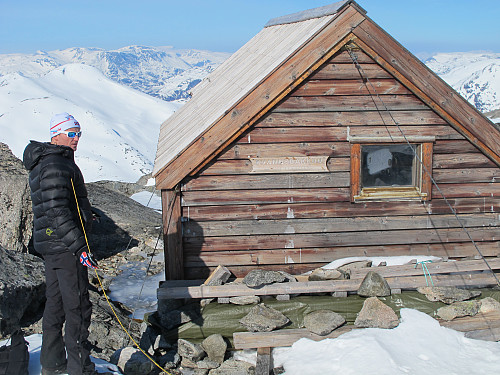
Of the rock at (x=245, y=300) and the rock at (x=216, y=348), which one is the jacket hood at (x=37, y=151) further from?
the rock at (x=245, y=300)

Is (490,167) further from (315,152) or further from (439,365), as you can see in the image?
(439,365)

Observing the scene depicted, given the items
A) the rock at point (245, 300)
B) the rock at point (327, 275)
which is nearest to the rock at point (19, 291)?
the rock at point (245, 300)

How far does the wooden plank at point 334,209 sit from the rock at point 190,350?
177 cm

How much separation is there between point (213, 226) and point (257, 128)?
1564 millimetres

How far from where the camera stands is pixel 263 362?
612 centimetres

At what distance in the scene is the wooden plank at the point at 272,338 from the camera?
6.48 meters

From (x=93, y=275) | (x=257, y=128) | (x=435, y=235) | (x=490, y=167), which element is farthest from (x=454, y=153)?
(x=93, y=275)

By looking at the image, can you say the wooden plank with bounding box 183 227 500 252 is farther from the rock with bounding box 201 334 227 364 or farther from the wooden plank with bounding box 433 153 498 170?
the rock with bounding box 201 334 227 364

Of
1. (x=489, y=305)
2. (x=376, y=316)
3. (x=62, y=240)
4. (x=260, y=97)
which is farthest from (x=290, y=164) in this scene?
(x=62, y=240)

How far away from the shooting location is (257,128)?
7.34 metres

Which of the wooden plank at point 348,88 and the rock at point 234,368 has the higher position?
the wooden plank at point 348,88

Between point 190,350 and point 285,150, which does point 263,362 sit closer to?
point 190,350

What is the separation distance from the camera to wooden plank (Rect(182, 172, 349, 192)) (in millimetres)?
7348

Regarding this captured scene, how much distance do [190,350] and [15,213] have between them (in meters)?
4.57
